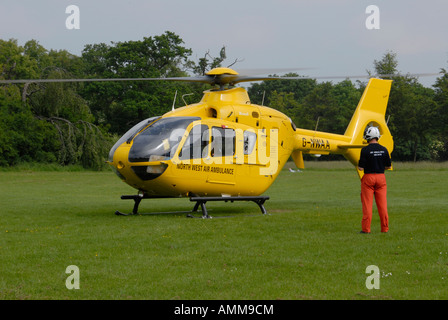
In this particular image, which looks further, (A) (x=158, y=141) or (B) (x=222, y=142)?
(B) (x=222, y=142)

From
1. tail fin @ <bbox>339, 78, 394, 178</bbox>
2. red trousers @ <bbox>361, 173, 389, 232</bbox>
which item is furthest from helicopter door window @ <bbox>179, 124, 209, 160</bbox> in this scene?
tail fin @ <bbox>339, 78, 394, 178</bbox>

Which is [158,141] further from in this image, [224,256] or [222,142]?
[224,256]

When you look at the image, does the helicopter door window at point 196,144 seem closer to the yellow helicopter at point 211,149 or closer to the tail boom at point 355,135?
the yellow helicopter at point 211,149

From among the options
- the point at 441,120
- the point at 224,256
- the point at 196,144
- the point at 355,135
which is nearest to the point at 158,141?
the point at 196,144

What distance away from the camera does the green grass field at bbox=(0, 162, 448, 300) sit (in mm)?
7141

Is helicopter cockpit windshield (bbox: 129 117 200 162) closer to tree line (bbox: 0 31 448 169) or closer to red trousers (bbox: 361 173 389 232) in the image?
red trousers (bbox: 361 173 389 232)

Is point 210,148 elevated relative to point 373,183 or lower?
elevated

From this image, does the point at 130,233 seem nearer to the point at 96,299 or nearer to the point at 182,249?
the point at 182,249

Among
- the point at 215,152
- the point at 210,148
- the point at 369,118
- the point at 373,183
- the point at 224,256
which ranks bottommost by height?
the point at 224,256

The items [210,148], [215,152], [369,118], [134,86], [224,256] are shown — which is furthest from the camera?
[134,86]

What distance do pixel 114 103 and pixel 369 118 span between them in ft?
165

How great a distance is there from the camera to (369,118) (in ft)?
67.2
